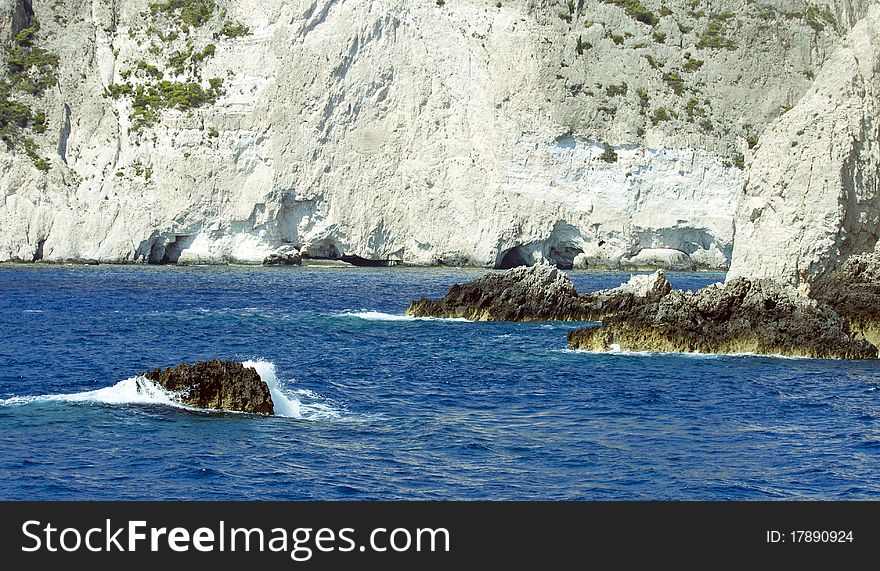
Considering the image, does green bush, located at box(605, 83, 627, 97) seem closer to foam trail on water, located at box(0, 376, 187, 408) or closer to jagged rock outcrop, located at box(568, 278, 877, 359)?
jagged rock outcrop, located at box(568, 278, 877, 359)

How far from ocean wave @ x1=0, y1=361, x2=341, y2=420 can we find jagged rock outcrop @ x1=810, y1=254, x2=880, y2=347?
685 inches

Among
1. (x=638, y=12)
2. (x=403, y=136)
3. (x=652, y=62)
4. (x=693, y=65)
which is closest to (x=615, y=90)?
(x=652, y=62)

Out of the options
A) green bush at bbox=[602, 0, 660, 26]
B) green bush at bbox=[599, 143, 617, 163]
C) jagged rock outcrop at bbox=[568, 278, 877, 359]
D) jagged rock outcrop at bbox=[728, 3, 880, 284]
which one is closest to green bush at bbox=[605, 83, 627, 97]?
green bush at bbox=[599, 143, 617, 163]

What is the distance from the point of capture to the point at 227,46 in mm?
85188

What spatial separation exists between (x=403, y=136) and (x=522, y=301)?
134ft

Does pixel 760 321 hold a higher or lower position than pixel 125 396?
higher

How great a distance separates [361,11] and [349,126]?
886cm

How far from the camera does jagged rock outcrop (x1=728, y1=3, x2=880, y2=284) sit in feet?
110

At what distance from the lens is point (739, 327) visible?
1242 inches

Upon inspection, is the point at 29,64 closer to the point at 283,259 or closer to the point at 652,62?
the point at 283,259

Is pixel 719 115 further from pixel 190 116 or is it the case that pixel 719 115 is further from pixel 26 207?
pixel 26 207

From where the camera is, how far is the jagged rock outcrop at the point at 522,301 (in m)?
43.2
